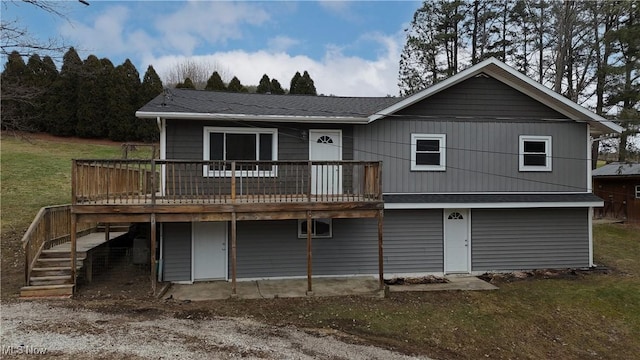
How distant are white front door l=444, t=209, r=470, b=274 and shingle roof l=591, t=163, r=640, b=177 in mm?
12768

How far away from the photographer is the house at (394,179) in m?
10.5

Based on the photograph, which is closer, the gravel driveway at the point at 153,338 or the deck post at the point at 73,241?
Result: the gravel driveway at the point at 153,338

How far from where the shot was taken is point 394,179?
1139cm

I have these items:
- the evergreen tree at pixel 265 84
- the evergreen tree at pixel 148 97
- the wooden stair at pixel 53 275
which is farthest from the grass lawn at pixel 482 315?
the evergreen tree at pixel 265 84

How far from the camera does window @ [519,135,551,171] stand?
11.9 m

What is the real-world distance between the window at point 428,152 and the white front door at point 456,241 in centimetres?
137

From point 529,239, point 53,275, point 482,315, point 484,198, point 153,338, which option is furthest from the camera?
point 529,239

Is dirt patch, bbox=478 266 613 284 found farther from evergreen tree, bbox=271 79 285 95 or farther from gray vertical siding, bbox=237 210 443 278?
evergreen tree, bbox=271 79 285 95

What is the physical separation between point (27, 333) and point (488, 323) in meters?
8.26

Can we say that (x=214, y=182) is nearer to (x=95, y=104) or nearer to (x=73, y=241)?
(x=73, y=241)

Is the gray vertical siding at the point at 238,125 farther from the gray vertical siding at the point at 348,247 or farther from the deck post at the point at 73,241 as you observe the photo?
the deck post at the point at 73,241

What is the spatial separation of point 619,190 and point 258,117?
2077 cm

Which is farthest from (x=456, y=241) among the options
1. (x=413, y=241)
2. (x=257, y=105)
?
(x=257, y=105)

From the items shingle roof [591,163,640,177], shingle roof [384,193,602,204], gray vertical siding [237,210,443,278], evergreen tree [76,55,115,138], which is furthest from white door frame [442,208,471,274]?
evergreen tree [76,55,115,138]
